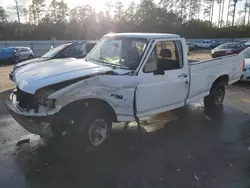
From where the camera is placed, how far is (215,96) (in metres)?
7.34

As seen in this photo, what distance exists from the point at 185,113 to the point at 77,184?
4.20m

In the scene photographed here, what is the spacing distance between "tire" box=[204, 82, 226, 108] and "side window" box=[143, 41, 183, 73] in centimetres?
207

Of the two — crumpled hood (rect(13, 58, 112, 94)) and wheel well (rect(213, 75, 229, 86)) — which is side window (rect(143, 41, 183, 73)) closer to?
crumpled hood (rect(13, 58, 112, 94))

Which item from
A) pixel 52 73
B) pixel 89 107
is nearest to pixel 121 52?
pixel 89 107

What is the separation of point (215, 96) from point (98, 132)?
4.05 meters

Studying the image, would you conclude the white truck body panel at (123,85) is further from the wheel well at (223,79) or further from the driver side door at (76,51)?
the driver side door at (76,51)

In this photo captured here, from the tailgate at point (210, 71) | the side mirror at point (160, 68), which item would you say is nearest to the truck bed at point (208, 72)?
the tailgate at point (210, 71)

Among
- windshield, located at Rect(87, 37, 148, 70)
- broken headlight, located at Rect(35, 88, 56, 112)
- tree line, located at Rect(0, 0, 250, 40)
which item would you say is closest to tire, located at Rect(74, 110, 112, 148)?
broken headlight, located at Rect(35, 88, 56, 112)

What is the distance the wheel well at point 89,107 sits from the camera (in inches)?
169

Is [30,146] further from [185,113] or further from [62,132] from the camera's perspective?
[185,113]

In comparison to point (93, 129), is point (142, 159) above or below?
below

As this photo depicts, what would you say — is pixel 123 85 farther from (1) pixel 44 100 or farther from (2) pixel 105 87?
(1) pixel 44 100

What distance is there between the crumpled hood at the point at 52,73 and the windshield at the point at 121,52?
0.31 metres

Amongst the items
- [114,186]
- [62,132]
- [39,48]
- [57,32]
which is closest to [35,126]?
[62,132]
